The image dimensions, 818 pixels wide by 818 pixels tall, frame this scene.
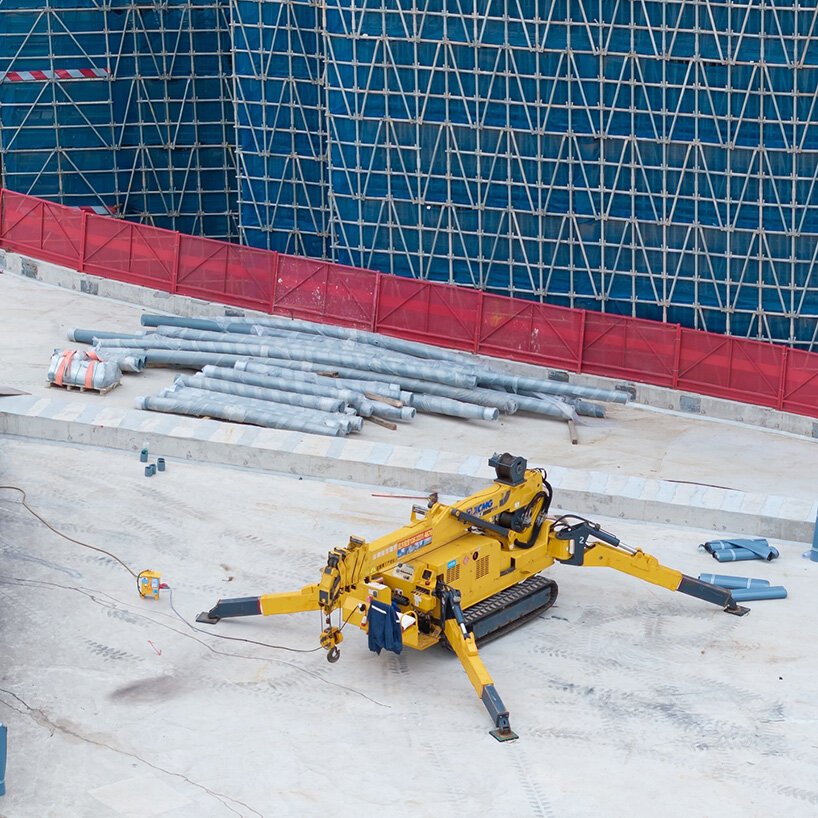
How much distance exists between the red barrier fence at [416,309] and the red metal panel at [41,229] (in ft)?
0.08

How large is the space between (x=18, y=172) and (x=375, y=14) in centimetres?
1129

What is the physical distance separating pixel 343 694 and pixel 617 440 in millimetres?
11407

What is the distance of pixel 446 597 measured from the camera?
20172 millimetres

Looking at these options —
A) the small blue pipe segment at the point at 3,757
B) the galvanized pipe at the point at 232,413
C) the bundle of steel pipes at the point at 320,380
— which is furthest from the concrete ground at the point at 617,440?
the small blue pipe segment at the point at 3,757

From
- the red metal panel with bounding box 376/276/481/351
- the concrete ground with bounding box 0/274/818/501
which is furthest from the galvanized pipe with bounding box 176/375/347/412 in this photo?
the red metal panel with bounding box 376/276/481/351

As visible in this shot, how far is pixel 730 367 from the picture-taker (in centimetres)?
3130

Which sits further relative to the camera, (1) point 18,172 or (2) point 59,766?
(1) point 18,172

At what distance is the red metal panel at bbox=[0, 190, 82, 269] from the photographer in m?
36.8

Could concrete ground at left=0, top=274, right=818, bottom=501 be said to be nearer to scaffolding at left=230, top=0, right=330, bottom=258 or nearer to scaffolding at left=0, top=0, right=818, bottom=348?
scaffolding at left=0, top=0, right=818, bottom=348

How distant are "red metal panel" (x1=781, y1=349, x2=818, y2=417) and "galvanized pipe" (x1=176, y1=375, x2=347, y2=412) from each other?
867 cm

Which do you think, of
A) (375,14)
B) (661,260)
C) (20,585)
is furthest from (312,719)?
(375,14)

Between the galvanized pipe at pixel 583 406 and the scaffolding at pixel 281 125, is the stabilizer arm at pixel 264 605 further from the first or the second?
the scaffolding at pixel 281 125

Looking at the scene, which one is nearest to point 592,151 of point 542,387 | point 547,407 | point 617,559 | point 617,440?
point 542,387

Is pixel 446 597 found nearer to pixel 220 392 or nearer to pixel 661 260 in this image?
pixel 220 392
